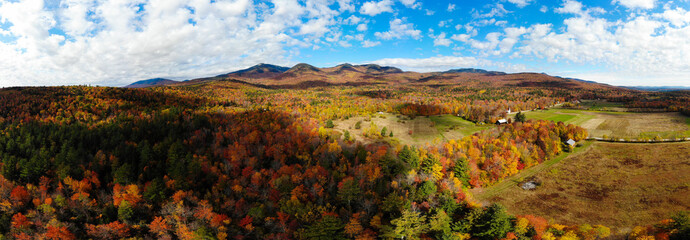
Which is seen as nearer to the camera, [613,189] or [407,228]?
[407,228]

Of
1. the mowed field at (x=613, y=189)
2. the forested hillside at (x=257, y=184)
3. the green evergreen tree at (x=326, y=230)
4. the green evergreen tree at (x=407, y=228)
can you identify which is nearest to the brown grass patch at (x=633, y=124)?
the forested hillside at (x=257, y=184)

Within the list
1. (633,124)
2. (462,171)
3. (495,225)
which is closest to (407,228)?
(495,225)

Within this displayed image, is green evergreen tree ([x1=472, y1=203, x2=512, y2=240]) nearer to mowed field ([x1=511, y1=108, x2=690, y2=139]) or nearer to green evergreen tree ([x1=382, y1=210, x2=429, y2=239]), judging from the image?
green evergreen tree ([x1=382, y1=210, x2=429, y2=239])

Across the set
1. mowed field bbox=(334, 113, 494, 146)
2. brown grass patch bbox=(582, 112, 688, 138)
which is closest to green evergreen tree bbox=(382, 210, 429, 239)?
mowed field bbox=(334, 113, 494, 146)

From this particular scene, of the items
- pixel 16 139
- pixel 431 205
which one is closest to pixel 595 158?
pixel 431 205

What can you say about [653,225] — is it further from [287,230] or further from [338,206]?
[287,230]

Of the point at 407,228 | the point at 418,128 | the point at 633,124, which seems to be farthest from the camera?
the point at 418,128

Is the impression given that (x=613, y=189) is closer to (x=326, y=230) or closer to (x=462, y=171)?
(x=462, y=171)
